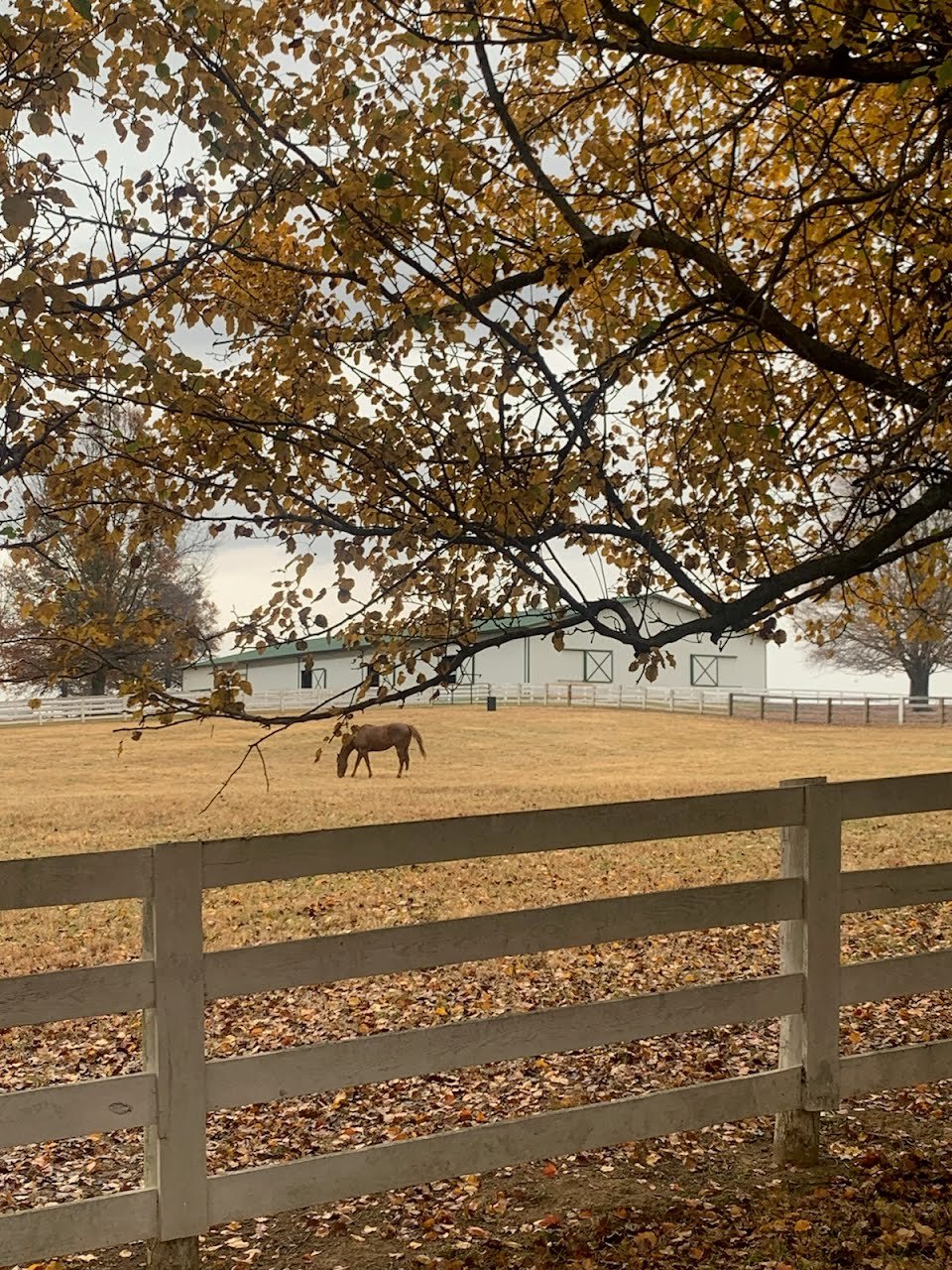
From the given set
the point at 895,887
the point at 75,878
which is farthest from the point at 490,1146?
the point at 895,887

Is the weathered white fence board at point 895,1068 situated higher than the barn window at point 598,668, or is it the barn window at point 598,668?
the barn window at point 598,668

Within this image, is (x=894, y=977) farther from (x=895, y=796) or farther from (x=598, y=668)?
(x=598, y=668)

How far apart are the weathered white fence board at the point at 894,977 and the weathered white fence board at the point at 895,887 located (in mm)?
242

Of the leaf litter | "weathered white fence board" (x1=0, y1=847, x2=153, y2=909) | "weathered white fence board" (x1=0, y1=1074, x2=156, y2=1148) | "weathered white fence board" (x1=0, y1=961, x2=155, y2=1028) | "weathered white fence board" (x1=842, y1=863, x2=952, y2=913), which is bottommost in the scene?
the leaf litter

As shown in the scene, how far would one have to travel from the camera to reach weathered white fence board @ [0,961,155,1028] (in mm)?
3968

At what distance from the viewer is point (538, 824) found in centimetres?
477

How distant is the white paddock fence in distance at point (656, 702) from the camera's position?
23.1 metres

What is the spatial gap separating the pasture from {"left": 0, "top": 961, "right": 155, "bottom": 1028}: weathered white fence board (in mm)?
1413

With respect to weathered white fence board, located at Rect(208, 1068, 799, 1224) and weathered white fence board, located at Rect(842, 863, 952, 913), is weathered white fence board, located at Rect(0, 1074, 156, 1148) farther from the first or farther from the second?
weathered white fence board, located at Rect(842, 863, 952, 913)

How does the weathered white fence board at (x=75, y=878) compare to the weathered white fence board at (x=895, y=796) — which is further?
the weathered white fence board at (x=895, y=796)

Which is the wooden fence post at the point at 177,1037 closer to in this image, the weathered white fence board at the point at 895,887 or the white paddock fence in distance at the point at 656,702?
the weathered white fence board at the point at 895,887

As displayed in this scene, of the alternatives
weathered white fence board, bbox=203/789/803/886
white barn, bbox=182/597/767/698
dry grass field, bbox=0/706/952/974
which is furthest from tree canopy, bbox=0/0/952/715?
white barn, bbox=182/597/767/698

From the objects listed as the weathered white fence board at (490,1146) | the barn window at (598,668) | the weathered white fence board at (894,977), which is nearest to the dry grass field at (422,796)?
the barn window at (598,668)

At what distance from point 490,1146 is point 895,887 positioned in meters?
2.10
